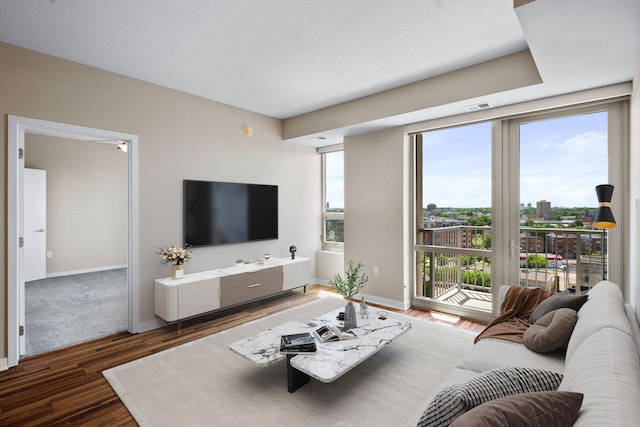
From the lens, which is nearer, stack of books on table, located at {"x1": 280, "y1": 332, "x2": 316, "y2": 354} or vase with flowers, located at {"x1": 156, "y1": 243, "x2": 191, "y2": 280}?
stack of books on table, located at {"x1": 280, "y1": 332, "x2": 316, "y2": 354}

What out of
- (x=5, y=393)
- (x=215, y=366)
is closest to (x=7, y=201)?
(x=5, y=393)

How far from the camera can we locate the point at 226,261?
14.2 ft

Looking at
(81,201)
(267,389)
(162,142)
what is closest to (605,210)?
(267,389)

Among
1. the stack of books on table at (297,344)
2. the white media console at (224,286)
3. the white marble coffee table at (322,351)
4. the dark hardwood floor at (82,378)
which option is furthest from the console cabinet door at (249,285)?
the stack of books on table at (297,344)

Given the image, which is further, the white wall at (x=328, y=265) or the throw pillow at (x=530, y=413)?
the white wall at (x=328, y=265)

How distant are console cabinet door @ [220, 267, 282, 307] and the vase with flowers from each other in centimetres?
48

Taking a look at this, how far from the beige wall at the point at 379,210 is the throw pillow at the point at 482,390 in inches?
117

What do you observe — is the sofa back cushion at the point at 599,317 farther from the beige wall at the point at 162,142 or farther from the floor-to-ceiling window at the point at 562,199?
the beige wall at the point at 162,142

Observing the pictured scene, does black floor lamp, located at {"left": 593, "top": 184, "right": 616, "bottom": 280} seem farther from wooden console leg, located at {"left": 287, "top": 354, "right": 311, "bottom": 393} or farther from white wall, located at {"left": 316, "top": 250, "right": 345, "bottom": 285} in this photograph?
white wall, located at {"left": 316, "top": 250, "right": 345, "bottom": 285}

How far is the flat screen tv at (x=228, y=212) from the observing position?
393 centimetres

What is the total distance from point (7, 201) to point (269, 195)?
2864 millimetres

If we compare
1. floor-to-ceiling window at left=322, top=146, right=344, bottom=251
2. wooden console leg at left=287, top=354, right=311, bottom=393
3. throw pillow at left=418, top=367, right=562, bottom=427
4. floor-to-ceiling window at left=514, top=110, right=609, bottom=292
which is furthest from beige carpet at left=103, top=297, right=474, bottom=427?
floor-to-ceiling window at left=322, top=146, right=344, bottom=251

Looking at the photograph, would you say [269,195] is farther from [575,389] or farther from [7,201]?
[575,389]

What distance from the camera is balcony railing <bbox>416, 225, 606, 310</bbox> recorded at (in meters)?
3.12
